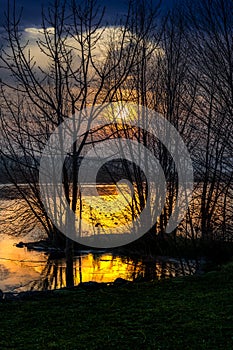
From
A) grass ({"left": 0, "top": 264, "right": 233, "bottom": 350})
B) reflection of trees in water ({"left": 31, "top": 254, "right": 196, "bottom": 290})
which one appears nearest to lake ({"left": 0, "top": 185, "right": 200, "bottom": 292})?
reflection of trees in water ({"left": 31, "top": 254, "right": 196, "bottom": 290})

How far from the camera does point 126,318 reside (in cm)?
575

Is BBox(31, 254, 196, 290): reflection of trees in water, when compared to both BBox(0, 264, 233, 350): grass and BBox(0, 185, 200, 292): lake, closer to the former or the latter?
BBox(0, 185, 200, 292): lake

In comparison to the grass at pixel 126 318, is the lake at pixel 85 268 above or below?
below

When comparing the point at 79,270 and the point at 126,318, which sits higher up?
the point at 126,318

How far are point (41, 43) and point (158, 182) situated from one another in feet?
24.2

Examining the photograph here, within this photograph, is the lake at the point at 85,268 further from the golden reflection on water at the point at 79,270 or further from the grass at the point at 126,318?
the grass at the point at 126,318

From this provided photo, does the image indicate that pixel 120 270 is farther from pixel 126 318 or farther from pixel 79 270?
pixel 126 318

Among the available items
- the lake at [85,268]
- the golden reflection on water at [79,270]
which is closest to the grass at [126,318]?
the lake at [85,268]

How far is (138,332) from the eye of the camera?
5117mm

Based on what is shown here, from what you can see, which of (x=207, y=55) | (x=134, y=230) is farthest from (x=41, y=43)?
(x=134, y=230)

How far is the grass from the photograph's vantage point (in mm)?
4801

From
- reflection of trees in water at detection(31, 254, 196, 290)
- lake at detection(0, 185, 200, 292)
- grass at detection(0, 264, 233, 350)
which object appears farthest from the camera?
lake at detection(0, 185, 200, 292)

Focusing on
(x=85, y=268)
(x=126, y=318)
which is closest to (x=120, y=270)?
(x=85, y=268)

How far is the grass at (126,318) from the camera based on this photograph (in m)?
4.80
